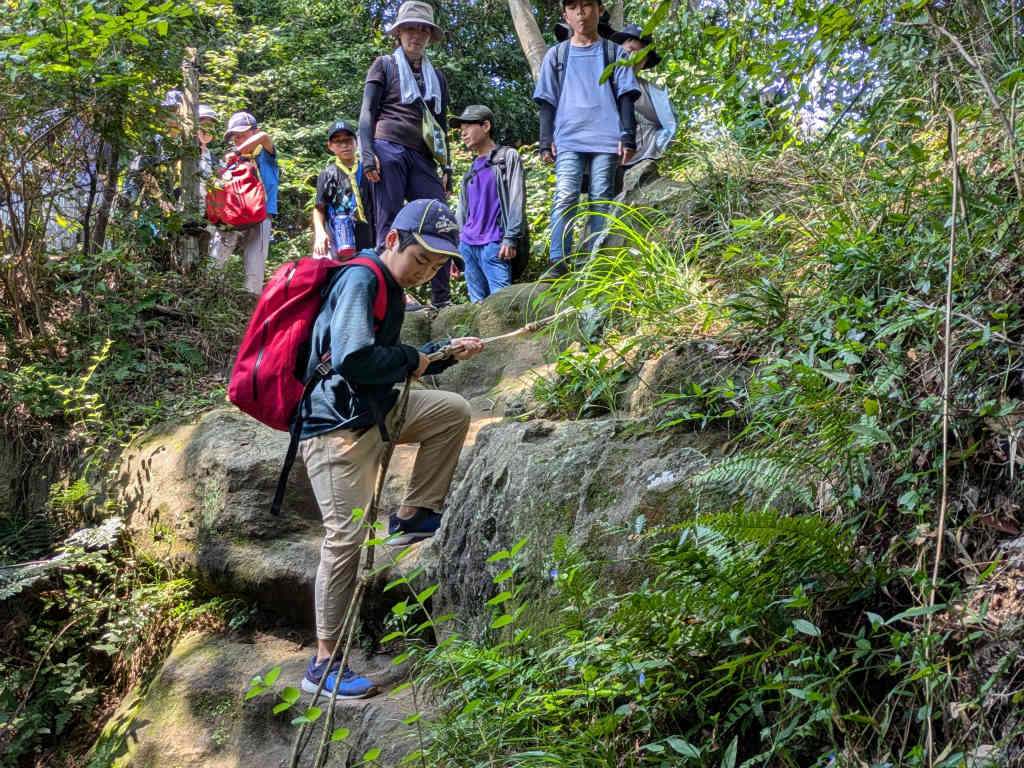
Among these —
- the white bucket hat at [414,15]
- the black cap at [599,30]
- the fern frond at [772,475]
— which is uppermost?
the white bucket hat at [414,15]

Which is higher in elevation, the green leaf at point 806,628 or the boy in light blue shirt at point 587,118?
the boy in light blue shirt at point 587,118

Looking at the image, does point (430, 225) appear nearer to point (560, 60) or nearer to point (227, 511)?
point (227, 511)

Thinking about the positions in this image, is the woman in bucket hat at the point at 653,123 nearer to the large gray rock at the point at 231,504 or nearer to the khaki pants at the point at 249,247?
the large gray rock at the point at 231,504

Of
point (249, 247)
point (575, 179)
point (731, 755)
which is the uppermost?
point (575, 179)

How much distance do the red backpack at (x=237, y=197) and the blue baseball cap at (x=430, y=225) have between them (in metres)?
5.46

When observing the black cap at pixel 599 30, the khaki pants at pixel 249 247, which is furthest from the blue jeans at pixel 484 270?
the khaki pants at pixel 249 247

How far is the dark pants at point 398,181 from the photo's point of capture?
7.93m

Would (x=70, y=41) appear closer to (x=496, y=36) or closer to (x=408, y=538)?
(x=408, y=538)

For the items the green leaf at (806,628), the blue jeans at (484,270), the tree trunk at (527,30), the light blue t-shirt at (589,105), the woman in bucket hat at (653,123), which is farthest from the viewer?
the tree trunk at (527,30)

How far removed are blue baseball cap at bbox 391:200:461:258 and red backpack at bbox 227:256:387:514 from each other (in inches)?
9.2

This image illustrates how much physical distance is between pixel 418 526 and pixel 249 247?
560 cm

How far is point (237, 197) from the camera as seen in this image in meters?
8.91

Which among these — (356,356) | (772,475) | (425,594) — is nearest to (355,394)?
(356,356)

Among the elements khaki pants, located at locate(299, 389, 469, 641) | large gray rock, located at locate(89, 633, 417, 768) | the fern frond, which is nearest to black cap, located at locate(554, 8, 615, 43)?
khaki pants, located at locate(299, 389, 469, 641)
